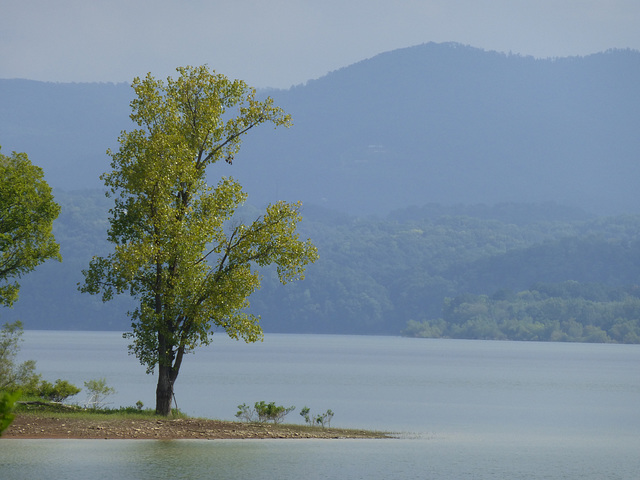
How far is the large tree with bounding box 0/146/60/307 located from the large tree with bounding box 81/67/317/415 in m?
2.45

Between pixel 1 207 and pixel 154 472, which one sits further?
pixel 1 207

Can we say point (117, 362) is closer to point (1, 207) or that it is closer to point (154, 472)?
point (1, 207)

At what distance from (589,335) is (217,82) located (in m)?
174

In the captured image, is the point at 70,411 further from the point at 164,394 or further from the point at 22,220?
the point at 22,220

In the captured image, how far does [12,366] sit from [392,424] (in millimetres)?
17367

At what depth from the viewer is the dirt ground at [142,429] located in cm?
2727

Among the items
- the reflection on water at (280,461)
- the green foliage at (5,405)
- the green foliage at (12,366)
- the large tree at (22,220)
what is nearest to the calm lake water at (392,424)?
the reflection on water at (280,461)

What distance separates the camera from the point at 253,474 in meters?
23.7

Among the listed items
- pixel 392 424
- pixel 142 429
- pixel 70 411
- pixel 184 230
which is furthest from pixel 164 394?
pixel 392 424

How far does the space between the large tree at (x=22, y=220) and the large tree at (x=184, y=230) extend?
2449 mm

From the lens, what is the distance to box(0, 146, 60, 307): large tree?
3192 cm

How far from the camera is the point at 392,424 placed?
4344cm

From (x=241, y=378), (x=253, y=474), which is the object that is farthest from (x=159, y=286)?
(x=241, y=378)

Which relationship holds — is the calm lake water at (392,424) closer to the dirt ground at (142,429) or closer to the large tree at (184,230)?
the dirt ground at (142,429)
